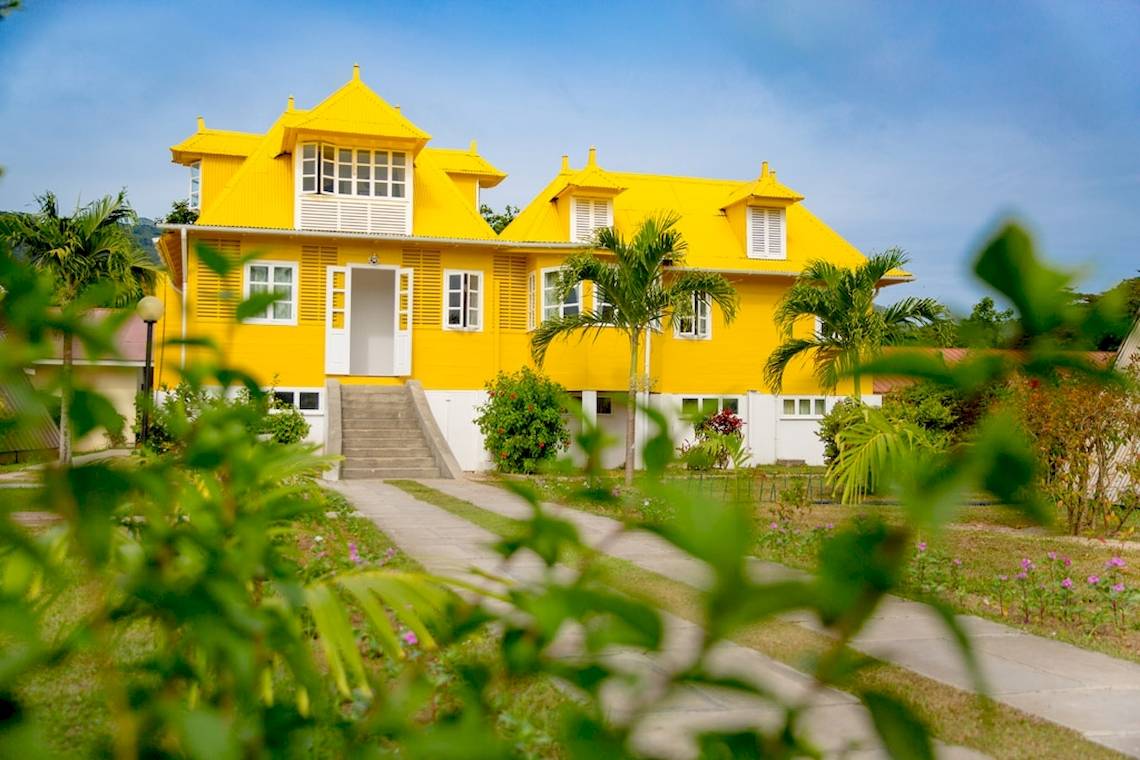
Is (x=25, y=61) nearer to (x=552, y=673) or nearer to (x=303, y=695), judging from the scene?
(x=303, y=695)

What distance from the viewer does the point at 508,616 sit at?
82 centimetres

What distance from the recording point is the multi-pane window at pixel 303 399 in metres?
18.7

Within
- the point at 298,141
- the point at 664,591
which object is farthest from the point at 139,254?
the point at 664,591

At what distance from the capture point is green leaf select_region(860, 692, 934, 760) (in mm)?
572

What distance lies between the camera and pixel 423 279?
63.6ft

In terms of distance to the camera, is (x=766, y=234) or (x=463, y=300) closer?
(x=463, y=300)

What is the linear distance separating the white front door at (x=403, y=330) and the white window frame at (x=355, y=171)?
1579 millimetres

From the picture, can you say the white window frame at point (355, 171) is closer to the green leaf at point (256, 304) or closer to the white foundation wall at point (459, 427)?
the white foundation wall at point (459, 427)

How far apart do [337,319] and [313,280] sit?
84 centimetres

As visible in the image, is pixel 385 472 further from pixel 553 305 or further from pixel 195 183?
pixel 195 183

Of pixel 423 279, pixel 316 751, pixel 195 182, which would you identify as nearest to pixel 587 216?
pixel 423 279

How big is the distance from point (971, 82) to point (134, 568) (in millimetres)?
933

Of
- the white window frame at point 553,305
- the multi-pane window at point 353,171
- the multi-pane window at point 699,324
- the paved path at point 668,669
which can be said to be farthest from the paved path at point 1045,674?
the multi-pane window at point 353,171

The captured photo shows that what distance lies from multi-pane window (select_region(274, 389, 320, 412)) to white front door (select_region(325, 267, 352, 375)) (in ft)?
1.67
